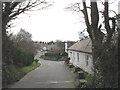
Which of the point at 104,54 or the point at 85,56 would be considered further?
the point at 85,56

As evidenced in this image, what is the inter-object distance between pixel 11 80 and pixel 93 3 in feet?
29.9

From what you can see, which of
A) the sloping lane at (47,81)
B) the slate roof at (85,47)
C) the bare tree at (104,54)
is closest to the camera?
the bare tree at (104,54)

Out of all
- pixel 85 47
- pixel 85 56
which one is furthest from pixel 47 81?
pixel 85 47

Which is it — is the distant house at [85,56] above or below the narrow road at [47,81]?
above

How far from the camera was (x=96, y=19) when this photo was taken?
10734mm

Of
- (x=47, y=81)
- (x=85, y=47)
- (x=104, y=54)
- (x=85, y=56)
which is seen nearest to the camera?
(x=104, y=54)

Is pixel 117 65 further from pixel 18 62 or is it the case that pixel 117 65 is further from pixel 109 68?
pixel 18 62

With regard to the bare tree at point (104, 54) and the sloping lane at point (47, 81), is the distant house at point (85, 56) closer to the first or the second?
the sloping lane at point (47, 81)

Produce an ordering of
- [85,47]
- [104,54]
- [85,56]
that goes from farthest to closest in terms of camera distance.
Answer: [85,47], [85,56], [104,54]

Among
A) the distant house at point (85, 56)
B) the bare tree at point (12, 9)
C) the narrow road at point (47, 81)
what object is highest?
the bare tree at point (12, 9)

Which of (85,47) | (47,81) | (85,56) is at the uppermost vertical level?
(85,47)

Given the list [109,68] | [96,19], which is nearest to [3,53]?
[96,19]

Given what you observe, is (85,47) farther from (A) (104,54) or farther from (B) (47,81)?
(A) (104,54)

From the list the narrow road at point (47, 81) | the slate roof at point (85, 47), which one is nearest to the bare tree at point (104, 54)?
the narrow road at point (47, 81)
